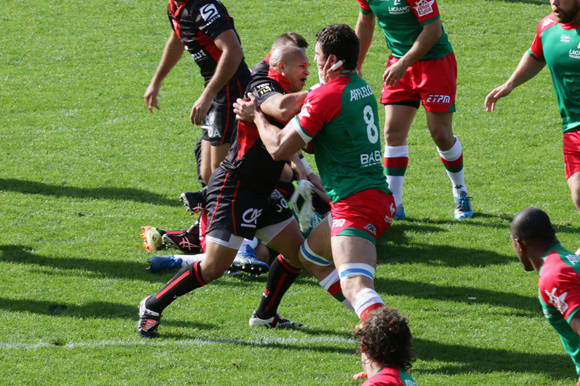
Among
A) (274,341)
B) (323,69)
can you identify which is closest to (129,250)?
(274,341)

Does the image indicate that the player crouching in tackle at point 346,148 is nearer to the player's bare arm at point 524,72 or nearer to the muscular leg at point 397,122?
the player's bare arm at point 524,72

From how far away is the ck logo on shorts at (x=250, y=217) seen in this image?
4.70 meters

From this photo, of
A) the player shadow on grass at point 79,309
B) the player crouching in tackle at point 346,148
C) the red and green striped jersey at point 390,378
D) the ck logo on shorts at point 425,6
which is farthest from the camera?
the ck logo on shorts at point 425,6

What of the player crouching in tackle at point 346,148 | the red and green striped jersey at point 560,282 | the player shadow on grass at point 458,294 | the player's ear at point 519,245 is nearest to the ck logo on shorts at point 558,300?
the red and green striped jersey at point 560,282

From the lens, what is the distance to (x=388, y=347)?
121 inches

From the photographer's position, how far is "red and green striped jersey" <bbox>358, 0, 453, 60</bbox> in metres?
6.46

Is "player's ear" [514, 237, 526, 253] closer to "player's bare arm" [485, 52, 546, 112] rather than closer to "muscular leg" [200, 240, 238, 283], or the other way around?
"muscular leg" [200, 240, 238, 283]

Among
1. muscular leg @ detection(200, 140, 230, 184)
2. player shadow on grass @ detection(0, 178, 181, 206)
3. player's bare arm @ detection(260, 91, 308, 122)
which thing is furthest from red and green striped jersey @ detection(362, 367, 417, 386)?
player shadow on grass @ detection(0, 178, 181, 206)

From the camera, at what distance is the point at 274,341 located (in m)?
4.80

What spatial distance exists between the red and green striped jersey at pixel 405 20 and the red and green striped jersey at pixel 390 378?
4.24 metres

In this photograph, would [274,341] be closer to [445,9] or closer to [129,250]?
[129,250]

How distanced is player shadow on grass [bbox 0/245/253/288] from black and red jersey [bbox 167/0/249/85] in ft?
6.21

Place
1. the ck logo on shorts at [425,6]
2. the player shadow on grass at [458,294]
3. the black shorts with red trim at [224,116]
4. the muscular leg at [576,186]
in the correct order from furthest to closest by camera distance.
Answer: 1. the ck logo on shorts at [425,6]
2. the black shorts with red trim at [224,116]
3. the player shadow on grass at [458,294]
4. the muscular leg at [576,186]

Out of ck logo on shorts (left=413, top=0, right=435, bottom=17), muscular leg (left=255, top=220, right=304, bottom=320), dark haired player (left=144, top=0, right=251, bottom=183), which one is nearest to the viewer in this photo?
muscular leg (left=255, top=220, right=304, bottom=320)
